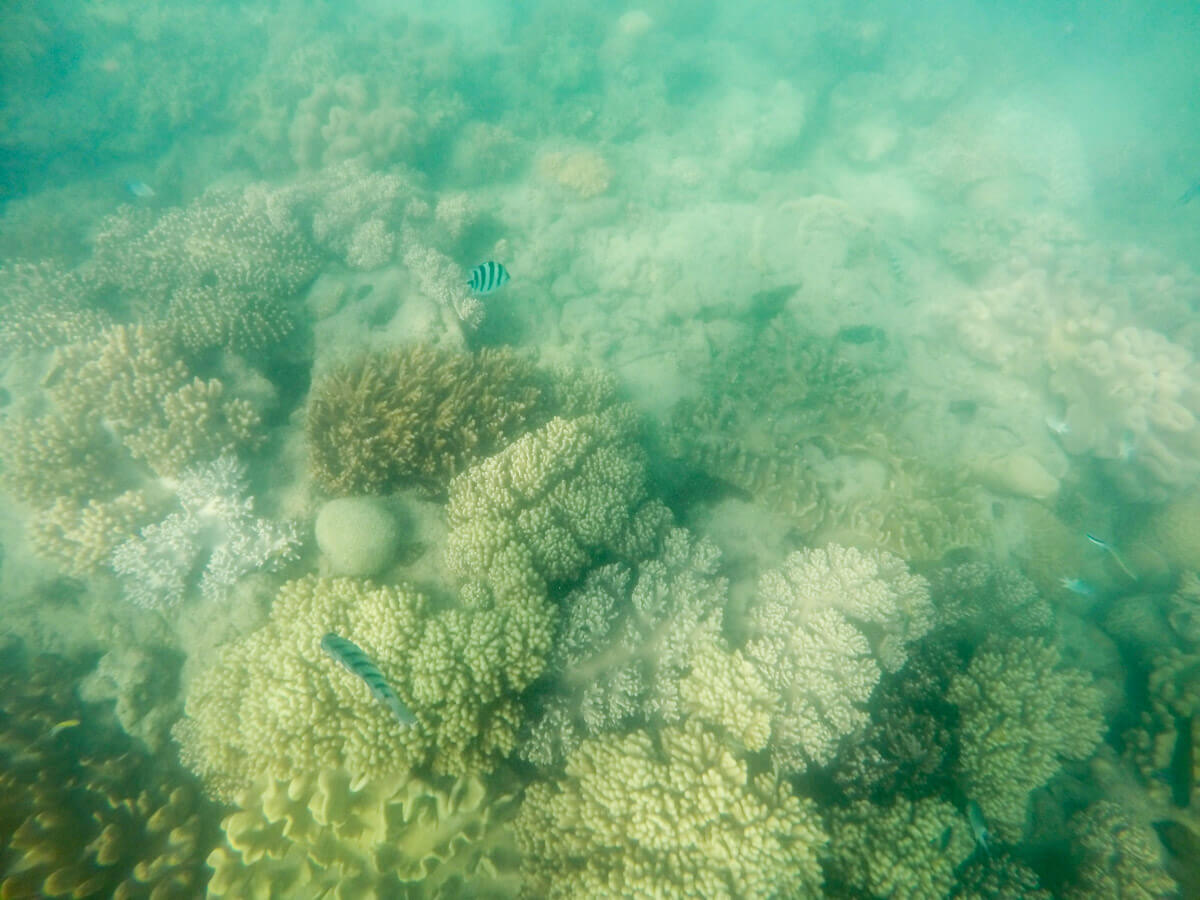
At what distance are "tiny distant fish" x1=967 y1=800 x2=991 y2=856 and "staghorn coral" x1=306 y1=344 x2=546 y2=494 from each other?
5.42m

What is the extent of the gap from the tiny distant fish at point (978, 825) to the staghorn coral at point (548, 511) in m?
3.56

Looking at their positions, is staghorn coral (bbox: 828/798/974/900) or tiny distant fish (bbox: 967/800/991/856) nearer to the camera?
staghorn coral (bbox: 828/798/974/900)

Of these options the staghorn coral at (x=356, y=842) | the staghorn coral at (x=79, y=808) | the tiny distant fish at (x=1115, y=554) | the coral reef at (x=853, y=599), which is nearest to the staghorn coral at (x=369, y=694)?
the staghorn coral at (x=356, y=842)

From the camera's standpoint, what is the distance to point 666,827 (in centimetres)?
370

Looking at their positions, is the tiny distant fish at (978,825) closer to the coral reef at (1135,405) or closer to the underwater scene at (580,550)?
the underwater scene at (580,550)

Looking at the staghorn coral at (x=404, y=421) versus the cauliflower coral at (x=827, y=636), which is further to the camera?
the staghorn coral at (x=404, y=421)

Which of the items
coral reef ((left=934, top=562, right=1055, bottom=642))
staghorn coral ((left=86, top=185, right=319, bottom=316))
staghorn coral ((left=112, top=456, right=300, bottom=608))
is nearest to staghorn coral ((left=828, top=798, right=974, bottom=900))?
coral reef ((left=934, top=562, right=1055, bottom=642))

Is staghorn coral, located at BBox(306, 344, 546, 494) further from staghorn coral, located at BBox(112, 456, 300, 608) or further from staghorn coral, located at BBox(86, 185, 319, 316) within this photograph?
staghorn coral, located at BBox(86, 185, 319, 316)

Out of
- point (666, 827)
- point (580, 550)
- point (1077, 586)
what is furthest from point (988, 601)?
point (580, 550)

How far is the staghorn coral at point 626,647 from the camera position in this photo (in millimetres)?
4203

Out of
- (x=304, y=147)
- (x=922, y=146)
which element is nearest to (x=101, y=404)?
(x=304, y=147)

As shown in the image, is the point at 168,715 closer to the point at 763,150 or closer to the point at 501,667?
the point at 501,667

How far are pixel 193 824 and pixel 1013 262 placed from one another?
15.1 meters

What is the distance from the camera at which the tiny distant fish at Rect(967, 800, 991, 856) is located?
434 centimetres
